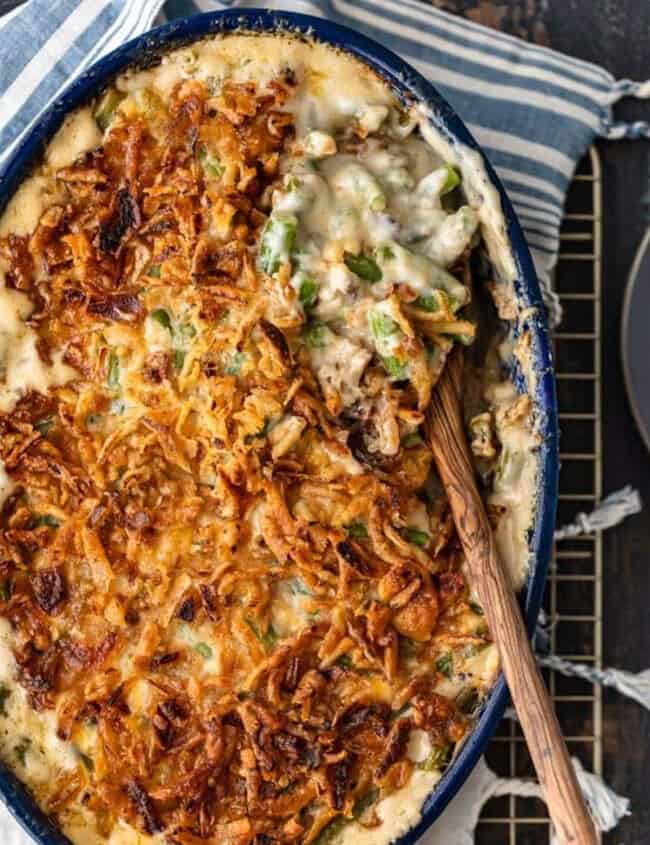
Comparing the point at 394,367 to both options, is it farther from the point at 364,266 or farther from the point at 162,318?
the point at 162,318

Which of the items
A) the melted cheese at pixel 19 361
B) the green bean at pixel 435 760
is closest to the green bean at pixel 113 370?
the melted cheese at pixel 19 361

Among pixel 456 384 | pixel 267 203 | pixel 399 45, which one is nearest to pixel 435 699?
pixel 456 384

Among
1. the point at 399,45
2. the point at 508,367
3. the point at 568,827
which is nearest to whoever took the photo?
the point at 568,827

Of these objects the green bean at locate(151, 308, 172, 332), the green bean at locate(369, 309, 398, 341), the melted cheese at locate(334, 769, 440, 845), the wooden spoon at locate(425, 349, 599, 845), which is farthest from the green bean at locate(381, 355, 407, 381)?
the melted cheese at locate(334, 769, 440, 845)

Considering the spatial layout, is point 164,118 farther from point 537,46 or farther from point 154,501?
point 537,46

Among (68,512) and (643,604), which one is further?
(643,604)

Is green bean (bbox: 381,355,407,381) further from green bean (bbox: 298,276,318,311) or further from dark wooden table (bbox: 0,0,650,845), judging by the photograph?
dark wooden table (bbox: 0,0,650,845)

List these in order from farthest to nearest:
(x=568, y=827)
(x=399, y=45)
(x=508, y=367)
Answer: (x=399, y=45) → (x=508, y=367) → (x=568, y=827)
